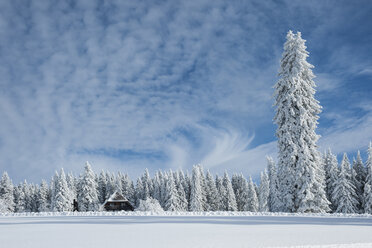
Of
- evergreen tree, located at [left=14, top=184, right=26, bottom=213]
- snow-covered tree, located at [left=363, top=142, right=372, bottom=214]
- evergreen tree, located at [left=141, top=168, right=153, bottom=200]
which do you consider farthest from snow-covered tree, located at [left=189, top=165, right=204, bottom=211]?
evergreen tree, located at [left=14, top=184, right=26, bottom=213]

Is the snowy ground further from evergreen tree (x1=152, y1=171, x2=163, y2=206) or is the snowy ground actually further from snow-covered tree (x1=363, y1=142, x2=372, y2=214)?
evergreen tree (x1=152, y1=171, x2=163, y2=206)

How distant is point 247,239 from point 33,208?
313ft

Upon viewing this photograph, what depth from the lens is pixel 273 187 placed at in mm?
58094

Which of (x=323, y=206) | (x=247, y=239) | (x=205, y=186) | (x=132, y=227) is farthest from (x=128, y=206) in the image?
(x=247, y=239)

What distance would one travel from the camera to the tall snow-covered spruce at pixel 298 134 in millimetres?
21203

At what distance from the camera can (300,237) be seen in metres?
10.3

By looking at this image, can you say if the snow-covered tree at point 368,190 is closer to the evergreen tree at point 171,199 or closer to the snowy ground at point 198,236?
the snowy ground at point 198,236

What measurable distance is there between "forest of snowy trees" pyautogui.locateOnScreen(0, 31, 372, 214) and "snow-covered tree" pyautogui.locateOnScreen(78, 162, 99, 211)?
0.54 ft

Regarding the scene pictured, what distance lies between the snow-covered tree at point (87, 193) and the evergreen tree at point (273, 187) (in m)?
36.9

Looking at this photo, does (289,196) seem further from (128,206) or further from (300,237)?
(128,206)

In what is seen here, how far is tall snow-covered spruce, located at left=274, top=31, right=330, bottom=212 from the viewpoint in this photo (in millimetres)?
21203

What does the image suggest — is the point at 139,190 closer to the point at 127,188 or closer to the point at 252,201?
the point at 127,188

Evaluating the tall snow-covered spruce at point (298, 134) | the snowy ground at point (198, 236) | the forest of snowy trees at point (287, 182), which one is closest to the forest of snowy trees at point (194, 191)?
the forest of snowy trees at point (287, 182)

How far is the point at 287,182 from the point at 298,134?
3820mm
